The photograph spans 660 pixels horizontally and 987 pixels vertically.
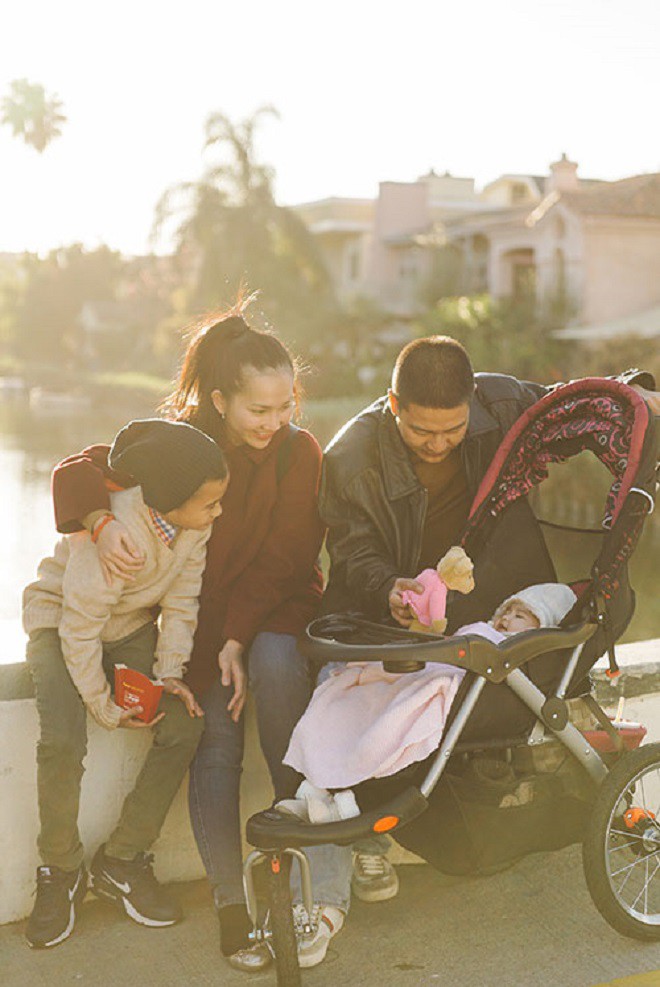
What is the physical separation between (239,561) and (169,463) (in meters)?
0.48

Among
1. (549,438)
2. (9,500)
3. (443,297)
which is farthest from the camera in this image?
(443,297)

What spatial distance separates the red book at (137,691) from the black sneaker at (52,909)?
17.8 inches

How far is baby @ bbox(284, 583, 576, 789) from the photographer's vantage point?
9.82 ft

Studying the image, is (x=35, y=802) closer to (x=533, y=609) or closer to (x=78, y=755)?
(x=78, y=755)

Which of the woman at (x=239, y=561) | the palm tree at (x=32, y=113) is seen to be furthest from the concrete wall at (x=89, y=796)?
the palm tree at (x=32, y=113)

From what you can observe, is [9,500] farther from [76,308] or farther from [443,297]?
[76,308]

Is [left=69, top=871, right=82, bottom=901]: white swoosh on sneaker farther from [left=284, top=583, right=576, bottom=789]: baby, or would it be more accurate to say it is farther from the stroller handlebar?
the stroller handlebar

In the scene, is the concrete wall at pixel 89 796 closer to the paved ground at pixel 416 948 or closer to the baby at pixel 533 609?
the paved ground at pixel 416 948

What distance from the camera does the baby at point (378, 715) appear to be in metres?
2.99

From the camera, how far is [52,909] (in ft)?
10.8

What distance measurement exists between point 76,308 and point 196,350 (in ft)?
269

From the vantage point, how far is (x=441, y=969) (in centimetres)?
324

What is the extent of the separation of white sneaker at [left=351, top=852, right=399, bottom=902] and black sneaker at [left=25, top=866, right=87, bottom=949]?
0.78 metres

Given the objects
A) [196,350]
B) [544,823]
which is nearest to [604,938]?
[544,823]
